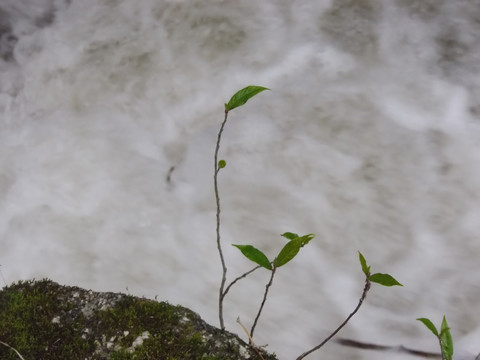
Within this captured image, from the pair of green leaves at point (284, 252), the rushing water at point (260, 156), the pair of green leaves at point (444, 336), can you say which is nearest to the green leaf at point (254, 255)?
the pair of green leaves at point (284, 252)

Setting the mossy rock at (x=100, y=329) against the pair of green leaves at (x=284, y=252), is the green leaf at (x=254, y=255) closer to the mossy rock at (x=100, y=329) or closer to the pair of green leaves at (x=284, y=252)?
the pair of green leaves at (x=284, y=252)

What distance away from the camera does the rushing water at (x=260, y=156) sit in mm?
2668

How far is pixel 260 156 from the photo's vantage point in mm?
3240

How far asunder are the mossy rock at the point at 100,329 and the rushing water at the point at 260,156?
1045mm

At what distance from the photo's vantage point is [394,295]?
261 centimetres

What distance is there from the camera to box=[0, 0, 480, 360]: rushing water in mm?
2668

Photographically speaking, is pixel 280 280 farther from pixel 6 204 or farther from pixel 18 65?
pixel 18 65

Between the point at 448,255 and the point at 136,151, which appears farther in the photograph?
the point at 136,151

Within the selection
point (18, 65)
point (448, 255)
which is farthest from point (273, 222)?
point (18, 65)

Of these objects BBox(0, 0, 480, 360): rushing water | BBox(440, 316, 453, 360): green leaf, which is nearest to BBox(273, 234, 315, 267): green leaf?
BBox(440, 316, 453, 360): green leaf

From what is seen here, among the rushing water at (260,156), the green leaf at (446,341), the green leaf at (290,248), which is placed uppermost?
the green leaf at (290,248)

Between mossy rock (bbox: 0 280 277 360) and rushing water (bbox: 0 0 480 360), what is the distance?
1.04 metres

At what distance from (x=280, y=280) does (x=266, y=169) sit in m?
0.86

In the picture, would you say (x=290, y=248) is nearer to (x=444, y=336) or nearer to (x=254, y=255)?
(x=254, y=255)
